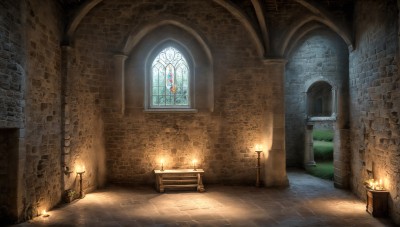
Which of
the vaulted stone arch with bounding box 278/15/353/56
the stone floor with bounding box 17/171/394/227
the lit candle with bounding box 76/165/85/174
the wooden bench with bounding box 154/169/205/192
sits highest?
the vaulted stone arch with bounding box 278/15/353/56

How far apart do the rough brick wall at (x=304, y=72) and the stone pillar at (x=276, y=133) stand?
1934 millimetres

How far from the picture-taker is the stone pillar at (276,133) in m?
9.99

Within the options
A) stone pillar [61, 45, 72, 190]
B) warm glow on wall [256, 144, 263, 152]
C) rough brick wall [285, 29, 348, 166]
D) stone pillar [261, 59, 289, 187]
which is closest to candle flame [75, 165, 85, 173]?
stone pillar [61, 45, 72, 190]

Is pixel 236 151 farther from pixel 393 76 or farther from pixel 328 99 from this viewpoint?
pixel 328 99

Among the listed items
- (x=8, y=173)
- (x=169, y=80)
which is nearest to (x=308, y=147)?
(x=169, y=80)

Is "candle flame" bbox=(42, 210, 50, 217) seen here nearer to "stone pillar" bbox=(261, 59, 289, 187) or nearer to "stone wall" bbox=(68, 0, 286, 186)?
"stone wall" bbox=(68, 0, 286, 186)

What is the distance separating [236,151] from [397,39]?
18.0ft

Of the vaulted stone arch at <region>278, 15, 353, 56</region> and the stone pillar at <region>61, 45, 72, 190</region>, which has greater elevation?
the vaulted stone arch at <region>278, 15, 353, 56</region>

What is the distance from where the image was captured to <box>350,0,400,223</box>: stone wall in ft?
22.5

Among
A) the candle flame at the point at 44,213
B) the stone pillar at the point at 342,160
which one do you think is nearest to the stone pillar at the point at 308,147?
the stone pillar at the point at 342,160

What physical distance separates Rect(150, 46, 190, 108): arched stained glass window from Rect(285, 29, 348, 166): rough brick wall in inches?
173

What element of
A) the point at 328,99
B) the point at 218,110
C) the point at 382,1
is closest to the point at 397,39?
the point at 382,1

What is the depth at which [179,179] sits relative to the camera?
9.79m

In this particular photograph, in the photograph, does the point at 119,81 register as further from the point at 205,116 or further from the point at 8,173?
the point at 8,173
